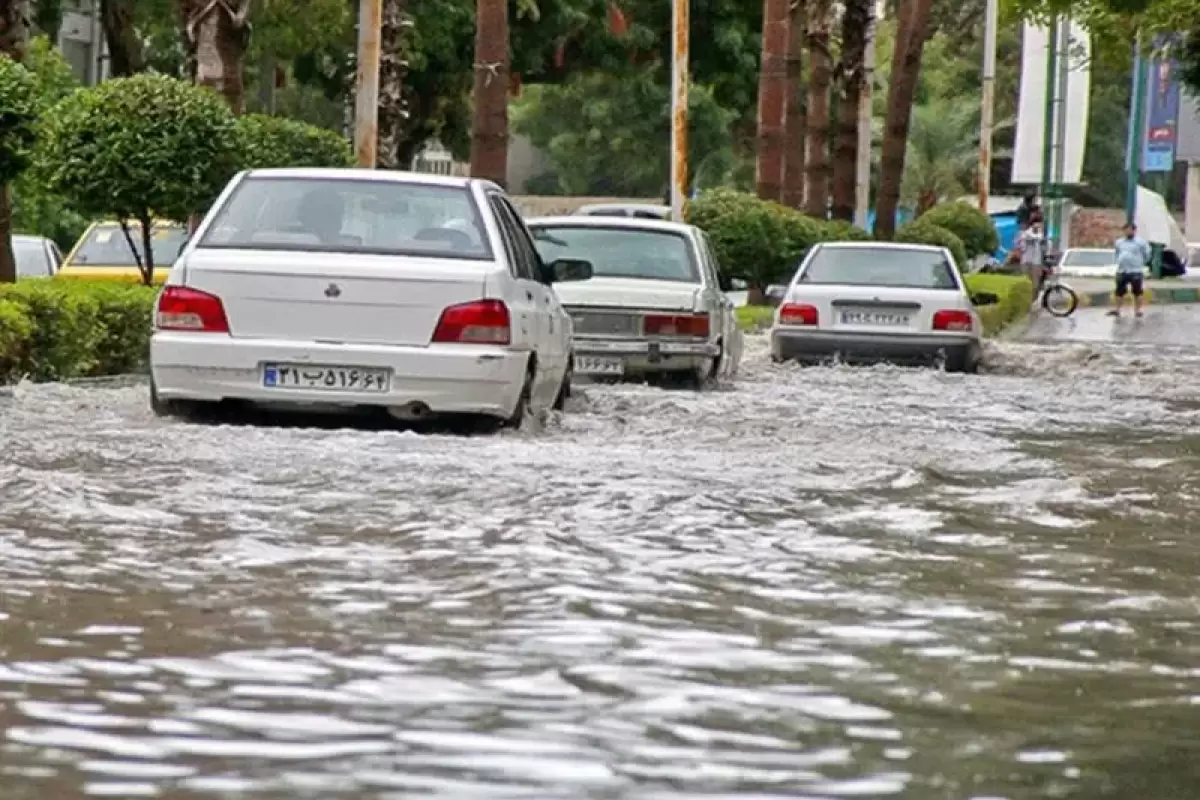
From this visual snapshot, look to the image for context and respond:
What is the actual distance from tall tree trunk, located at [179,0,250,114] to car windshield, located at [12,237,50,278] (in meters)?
4.26

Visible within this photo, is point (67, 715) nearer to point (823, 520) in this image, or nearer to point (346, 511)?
point (346, 511)

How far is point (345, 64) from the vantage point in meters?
50.9

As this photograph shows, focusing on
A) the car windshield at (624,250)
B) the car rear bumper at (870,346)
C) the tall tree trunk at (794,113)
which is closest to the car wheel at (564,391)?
the car windshield at (624,250)

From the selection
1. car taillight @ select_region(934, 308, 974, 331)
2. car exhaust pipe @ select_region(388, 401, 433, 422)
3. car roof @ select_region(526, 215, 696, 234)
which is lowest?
car exhaust pipe @ select_region(388, 401, 433, 422)

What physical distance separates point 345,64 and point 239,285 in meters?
38.3

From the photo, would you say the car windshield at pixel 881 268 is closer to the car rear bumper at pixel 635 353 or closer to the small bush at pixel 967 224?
the car rear bumper at pixel 635 353

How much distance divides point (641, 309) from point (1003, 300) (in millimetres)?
21615

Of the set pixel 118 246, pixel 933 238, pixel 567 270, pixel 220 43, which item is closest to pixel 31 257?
pixel 118 246

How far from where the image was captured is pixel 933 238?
4822cm

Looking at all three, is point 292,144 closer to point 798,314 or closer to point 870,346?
point 798,314

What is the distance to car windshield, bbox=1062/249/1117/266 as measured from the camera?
77375 millimetres

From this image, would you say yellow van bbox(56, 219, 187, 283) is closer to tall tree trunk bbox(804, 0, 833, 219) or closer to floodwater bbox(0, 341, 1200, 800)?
floodwater bbox(0, 341, 1200, 800)

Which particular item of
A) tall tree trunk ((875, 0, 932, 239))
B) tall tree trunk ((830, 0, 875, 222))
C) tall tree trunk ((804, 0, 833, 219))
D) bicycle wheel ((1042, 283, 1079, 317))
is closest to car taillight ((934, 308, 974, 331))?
→ tall tree trunk ((830, 0, 875, 222))

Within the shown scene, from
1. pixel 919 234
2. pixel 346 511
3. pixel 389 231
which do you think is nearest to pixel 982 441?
pixel 389 231
